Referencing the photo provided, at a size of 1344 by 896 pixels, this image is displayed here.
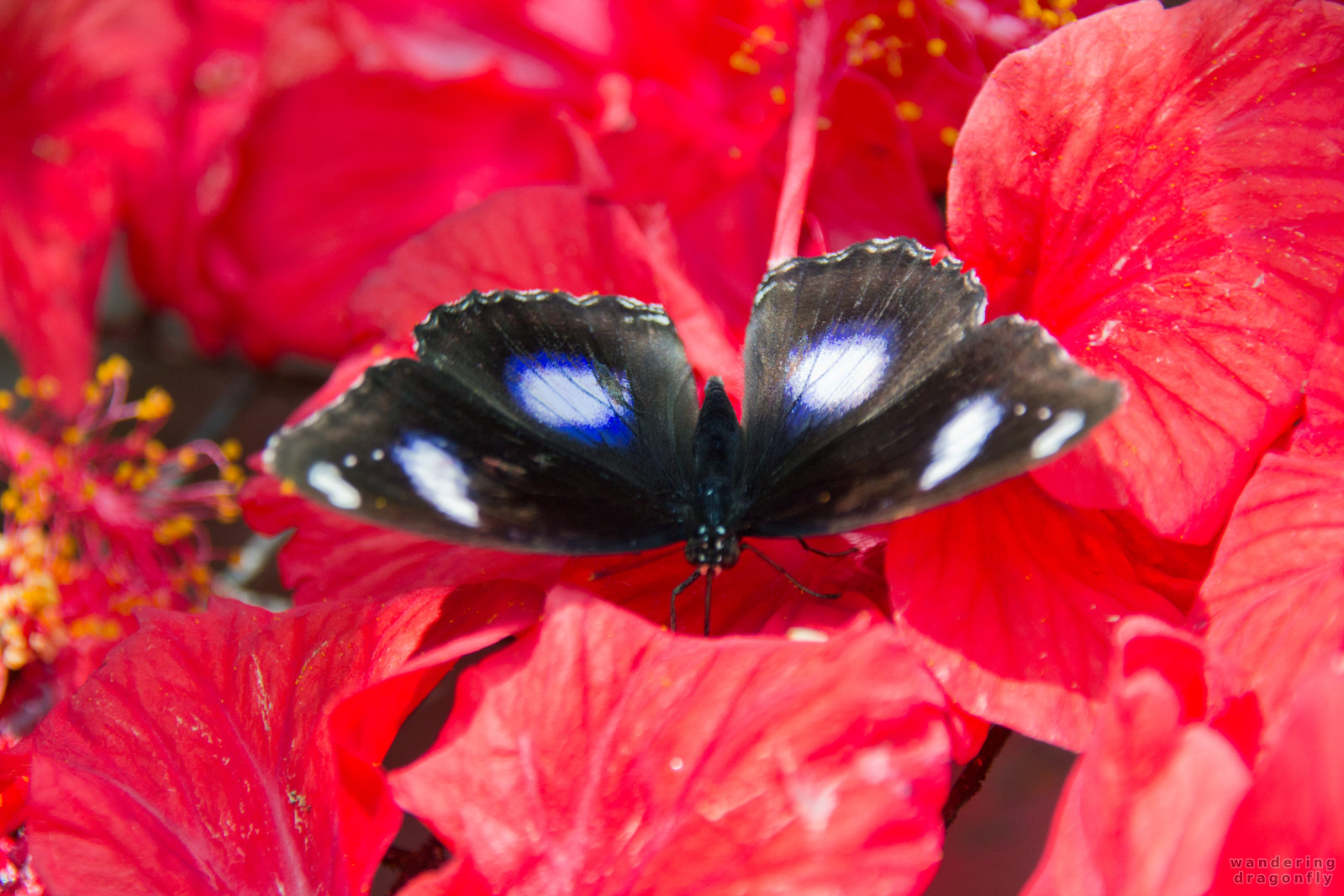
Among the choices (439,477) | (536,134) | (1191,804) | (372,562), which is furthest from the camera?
(536,134)

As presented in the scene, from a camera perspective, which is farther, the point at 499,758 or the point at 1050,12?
the point at 1050,12

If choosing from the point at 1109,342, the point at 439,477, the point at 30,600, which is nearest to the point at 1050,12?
the point at 1109,342

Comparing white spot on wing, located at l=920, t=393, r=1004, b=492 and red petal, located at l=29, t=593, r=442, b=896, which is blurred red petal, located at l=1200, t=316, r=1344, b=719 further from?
red petal, located at l=29, t=593, r=442, b=896

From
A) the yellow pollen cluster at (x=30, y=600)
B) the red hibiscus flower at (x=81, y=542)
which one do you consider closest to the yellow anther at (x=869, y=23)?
the red hibiscus flower at (x=81, y=542)

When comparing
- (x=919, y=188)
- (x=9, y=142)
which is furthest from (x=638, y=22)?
(x=9, y=142)

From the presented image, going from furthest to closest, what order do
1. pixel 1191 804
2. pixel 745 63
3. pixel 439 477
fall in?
pixel 745 63
pixel 439 477
pixel 1191 804

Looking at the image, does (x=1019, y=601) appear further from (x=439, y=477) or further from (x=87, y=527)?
(x=87, y=527)
